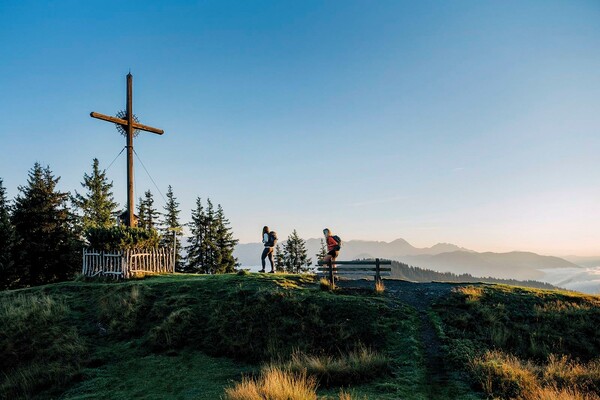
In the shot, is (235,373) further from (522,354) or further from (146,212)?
(146,212)

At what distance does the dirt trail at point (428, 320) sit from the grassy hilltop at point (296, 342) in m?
0.05

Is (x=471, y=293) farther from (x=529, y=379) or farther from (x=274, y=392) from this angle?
(x=274, y=392)

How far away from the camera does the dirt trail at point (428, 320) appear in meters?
8.52

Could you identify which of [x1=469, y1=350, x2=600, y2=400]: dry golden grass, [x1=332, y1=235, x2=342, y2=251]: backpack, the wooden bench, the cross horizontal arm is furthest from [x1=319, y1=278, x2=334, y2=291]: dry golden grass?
the cross horizontal arm

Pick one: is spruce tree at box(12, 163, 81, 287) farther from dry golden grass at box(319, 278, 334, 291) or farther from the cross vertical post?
dry golden grass at box(319, 278, 334, 291)

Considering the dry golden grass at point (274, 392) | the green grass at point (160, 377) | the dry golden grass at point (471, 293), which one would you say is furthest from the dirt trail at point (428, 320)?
the green grass at point (160, 377)

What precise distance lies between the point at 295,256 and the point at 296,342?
49.7m

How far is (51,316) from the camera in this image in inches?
550

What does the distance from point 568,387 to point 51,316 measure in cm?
1672

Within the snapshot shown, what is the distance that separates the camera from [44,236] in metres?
35.0

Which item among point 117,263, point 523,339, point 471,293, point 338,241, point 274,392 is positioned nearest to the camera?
point 274,392

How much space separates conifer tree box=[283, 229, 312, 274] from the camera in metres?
60.1

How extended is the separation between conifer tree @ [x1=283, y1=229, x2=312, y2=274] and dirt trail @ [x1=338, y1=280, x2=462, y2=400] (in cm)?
4212

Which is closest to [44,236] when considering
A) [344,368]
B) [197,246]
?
[197,246]
